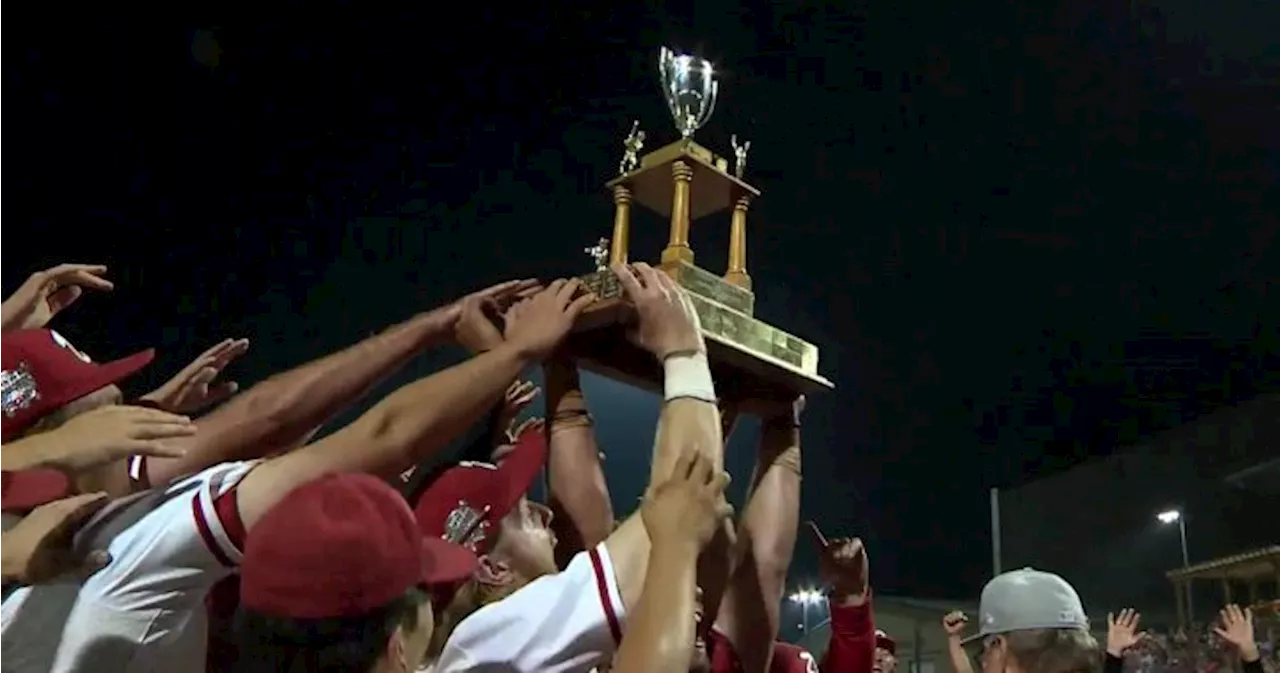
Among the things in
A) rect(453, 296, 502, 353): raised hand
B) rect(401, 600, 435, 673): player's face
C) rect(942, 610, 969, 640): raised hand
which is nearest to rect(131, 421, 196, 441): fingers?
rect(401, 600, 435, 673): player's face

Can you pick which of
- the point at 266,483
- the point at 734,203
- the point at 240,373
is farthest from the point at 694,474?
the point at 240,373

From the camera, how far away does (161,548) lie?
1.48m

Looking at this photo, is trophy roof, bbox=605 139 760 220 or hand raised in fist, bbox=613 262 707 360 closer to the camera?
hand raised in fist, bbox=613 262 707 360

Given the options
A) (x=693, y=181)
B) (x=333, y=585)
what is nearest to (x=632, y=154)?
(x=693, y=181)

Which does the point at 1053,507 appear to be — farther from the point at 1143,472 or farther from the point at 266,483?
the point at 266,483

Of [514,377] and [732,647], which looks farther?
[732,647]

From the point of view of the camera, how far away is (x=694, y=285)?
2.61 metres

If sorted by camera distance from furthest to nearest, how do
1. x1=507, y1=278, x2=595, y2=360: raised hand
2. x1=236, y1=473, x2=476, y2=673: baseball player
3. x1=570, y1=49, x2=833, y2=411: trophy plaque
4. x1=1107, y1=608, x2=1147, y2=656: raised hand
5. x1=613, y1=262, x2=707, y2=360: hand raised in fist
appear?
x1=1107, y1=608, x2=1147, y2=656: raised hand
x1=570, y1=49, x2=833, y2=411: trophy plaque
x1=507, y1=278, x2=595, y2=360: raised hand
x1=613, y1=262, x2=707, y2=360: hand raised in fist
x1=236, y1=473, x2=476, y2=673: baseball player

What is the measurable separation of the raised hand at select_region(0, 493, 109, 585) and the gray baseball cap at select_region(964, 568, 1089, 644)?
1.58 m

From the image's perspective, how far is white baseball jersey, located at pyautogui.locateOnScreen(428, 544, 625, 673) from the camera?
1.58 m

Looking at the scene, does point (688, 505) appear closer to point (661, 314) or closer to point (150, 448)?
point (661, 314)

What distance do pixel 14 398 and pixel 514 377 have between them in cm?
69

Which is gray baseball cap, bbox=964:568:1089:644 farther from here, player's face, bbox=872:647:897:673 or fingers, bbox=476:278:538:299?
player's face, bbox=872:647:897:673

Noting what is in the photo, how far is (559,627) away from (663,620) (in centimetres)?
23
